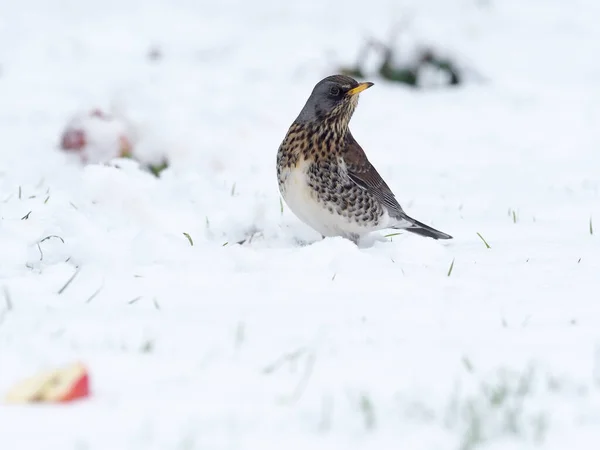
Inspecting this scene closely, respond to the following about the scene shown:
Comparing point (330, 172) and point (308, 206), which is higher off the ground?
point (330, 172)

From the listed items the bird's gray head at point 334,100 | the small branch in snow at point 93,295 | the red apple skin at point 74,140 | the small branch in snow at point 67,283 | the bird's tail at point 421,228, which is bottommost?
the red apple skin at point 74,140

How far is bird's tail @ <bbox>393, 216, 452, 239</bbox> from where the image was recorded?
195 inches

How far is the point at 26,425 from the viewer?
2.42 metres

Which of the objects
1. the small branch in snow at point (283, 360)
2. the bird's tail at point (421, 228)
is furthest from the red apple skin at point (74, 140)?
the small branch in snow at point (283, 360)

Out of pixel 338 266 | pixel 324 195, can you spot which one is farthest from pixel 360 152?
pixel 338 266

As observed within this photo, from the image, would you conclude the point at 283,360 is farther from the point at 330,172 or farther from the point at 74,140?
the point at 74,140

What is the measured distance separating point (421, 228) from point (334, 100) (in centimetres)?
83

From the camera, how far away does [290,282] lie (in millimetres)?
3668

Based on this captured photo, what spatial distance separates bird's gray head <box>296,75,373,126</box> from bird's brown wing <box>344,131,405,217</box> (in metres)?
0.15

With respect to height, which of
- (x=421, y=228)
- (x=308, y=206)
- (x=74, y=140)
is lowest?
(x=74, y=140)

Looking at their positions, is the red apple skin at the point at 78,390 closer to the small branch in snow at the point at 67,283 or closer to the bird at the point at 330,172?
the small branch in snow at the point at 67,283

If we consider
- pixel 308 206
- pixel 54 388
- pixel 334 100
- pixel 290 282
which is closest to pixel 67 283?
pixel 290 282

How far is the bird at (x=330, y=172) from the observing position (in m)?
4.62

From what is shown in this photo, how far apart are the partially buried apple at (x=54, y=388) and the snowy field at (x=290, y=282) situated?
4 cm
